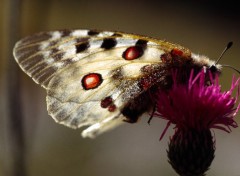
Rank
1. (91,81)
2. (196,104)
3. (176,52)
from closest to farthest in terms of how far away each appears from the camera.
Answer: (196,104), (176,52), (91,81)

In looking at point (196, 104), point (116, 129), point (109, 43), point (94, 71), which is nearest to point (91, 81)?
point (94, 71)

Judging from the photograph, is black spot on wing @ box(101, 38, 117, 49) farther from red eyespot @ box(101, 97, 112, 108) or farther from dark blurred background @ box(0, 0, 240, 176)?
dark blurred background @ box(0, 0, 240, 176)

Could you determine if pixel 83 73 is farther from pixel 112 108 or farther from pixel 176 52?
pixel 176 52

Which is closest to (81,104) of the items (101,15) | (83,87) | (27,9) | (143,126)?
(83,87)

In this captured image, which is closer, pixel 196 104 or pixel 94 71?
pixel 196 104

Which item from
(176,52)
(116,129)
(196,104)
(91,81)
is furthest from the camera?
(116,129)

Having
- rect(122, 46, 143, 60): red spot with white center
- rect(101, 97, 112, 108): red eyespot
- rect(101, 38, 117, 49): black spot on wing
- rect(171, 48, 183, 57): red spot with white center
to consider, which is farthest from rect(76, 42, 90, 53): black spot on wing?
rect(171, 48, 183, 57): red spot with white center

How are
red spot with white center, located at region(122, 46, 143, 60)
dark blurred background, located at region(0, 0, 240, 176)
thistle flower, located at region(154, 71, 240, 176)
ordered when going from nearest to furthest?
thistle flower, located at region(154, 71, 240, 176) → red spot with white center, located at region(122, 46, 143, 60) → dark blurred background, located at region(0, 0, 240, 176)

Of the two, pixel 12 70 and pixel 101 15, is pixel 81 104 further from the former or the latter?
pixel 101 15
